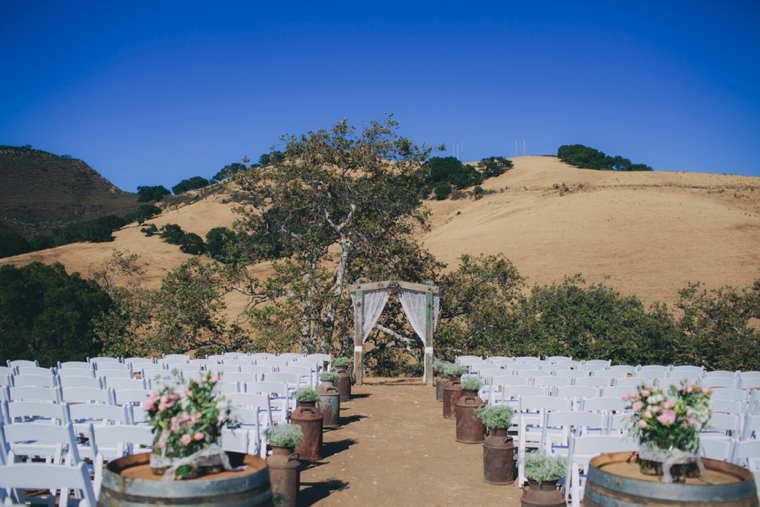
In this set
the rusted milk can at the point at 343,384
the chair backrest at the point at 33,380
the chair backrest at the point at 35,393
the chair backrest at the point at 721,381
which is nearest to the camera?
the chair backrest at the point at 35,393

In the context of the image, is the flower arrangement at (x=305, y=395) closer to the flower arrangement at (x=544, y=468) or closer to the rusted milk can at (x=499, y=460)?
the rusted milk can at (x=499, y=460)

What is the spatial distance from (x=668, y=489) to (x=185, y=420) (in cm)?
256

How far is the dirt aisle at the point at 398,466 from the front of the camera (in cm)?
679

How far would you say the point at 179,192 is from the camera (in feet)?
303

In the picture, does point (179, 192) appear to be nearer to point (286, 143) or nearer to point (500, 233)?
point (500, 233)

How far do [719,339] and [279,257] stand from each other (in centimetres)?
1291

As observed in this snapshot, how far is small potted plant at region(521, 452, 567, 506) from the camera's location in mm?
5383

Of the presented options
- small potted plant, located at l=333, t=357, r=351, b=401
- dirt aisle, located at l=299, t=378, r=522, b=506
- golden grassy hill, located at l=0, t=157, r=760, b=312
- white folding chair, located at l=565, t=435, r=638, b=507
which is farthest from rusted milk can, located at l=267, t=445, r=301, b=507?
golden grassy hill, located at l=0, t=157, r=760, b=312

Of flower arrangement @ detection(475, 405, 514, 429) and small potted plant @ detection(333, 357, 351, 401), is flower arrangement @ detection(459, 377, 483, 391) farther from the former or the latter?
small potted plant @ detection(333, 357, 351, 401)

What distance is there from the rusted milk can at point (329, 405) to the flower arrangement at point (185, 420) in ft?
21.2

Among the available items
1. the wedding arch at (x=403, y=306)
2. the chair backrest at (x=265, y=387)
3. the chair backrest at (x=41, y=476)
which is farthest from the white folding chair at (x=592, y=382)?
the wedding arch at (x=403, y=306)

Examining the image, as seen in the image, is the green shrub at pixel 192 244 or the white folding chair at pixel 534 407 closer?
the white folding chair at pixel 534 407

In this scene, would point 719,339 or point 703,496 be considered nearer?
point 703,496

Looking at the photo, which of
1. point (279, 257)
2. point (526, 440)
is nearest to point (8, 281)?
point (279, 257)
